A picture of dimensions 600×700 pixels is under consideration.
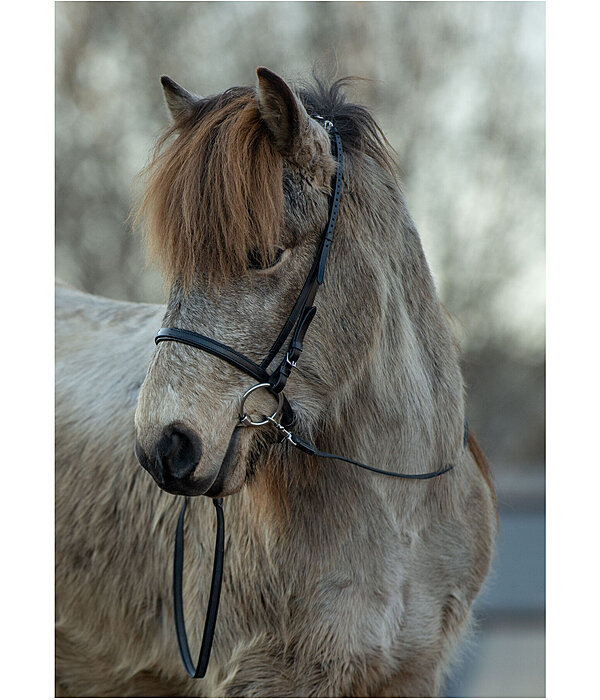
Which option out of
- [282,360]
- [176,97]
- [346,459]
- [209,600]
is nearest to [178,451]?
[282,360]

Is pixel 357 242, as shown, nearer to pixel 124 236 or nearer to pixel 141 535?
pixel 141 535

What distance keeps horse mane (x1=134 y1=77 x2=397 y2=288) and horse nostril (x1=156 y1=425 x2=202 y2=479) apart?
466 millimetres

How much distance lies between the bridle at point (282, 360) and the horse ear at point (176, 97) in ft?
1.68

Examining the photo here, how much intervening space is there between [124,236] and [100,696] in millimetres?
5727

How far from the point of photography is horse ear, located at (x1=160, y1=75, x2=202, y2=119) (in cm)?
252

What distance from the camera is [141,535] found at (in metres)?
3.03

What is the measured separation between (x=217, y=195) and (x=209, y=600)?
58.4 inches

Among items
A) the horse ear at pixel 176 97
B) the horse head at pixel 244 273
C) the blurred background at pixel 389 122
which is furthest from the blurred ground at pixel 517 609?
the horse ear at pixel 176 97

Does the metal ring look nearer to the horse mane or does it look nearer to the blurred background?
the horse mane

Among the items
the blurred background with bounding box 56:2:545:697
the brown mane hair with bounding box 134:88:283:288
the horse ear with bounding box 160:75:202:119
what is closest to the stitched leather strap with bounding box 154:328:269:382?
the brown mane hair with bounding box 134:88:283:288

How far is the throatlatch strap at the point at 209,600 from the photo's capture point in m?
2.40

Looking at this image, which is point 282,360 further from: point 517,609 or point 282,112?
point 517,609
